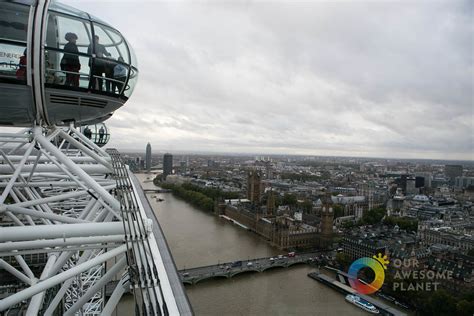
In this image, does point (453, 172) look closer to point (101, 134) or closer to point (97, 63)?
point (101, 134)

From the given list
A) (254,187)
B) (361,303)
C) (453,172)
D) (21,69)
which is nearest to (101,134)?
(21,69)

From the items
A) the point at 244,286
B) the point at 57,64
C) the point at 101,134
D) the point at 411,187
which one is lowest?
the point at 244,286

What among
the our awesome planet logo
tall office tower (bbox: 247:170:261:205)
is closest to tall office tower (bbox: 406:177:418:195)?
tall office tower (bbox: 247:170:261:205)

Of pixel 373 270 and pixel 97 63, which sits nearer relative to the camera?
pixel 97 63

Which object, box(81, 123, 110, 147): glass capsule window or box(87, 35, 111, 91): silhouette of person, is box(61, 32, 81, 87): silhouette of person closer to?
box(87, 35, 111, 91): silhouette of person

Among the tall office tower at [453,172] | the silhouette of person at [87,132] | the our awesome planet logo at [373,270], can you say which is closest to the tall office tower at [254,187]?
the our awesome planet logo at [373,270]

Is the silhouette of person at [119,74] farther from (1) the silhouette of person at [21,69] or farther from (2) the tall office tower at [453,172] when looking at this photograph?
(2) the tall office tower at [453,172]

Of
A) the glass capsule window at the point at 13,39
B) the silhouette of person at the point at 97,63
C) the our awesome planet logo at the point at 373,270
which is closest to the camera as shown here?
the glass capsule window at the point at 13,39
